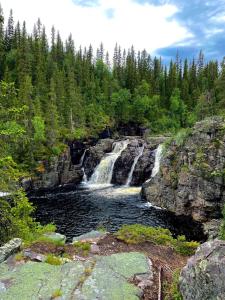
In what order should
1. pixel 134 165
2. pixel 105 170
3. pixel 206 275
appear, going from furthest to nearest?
pixel 105 170 → pixel 134 165 → pixel 206 275

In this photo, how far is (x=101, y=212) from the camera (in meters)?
39.6

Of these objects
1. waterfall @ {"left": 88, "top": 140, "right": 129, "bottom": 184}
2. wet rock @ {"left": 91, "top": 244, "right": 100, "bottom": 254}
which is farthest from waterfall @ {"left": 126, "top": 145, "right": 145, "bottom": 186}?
wet rock @ {"left": 91, "top": 244, "right": 100, "bottom": 254}

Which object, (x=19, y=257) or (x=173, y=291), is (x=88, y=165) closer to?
(x=19, y=257)

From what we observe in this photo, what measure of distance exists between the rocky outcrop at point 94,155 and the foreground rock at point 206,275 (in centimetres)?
5109

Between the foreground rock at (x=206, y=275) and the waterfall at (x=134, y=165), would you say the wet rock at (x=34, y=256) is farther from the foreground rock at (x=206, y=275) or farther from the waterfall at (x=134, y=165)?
the waterfall at (x=134, y=165)

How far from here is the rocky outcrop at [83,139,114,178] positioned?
6091cm

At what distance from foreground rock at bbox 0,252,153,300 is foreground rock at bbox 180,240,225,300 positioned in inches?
76.8

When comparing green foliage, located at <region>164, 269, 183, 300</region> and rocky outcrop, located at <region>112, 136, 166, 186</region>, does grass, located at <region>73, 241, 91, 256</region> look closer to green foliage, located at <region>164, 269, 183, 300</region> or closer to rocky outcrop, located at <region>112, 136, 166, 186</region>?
green foliage, located at <region>164, 269, 183, 300</region>

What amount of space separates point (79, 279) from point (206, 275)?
439 cm

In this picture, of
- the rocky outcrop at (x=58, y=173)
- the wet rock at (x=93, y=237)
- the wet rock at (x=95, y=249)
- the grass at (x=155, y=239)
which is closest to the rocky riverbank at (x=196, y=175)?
the rocky outcrop at (x=58, y=173)

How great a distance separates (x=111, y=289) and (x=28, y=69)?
76.1 metres

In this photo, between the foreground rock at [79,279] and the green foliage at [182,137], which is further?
the green foliage at [182,137]

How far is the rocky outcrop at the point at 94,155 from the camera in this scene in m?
60.9

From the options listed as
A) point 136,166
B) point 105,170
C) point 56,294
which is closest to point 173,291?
point 56,294
